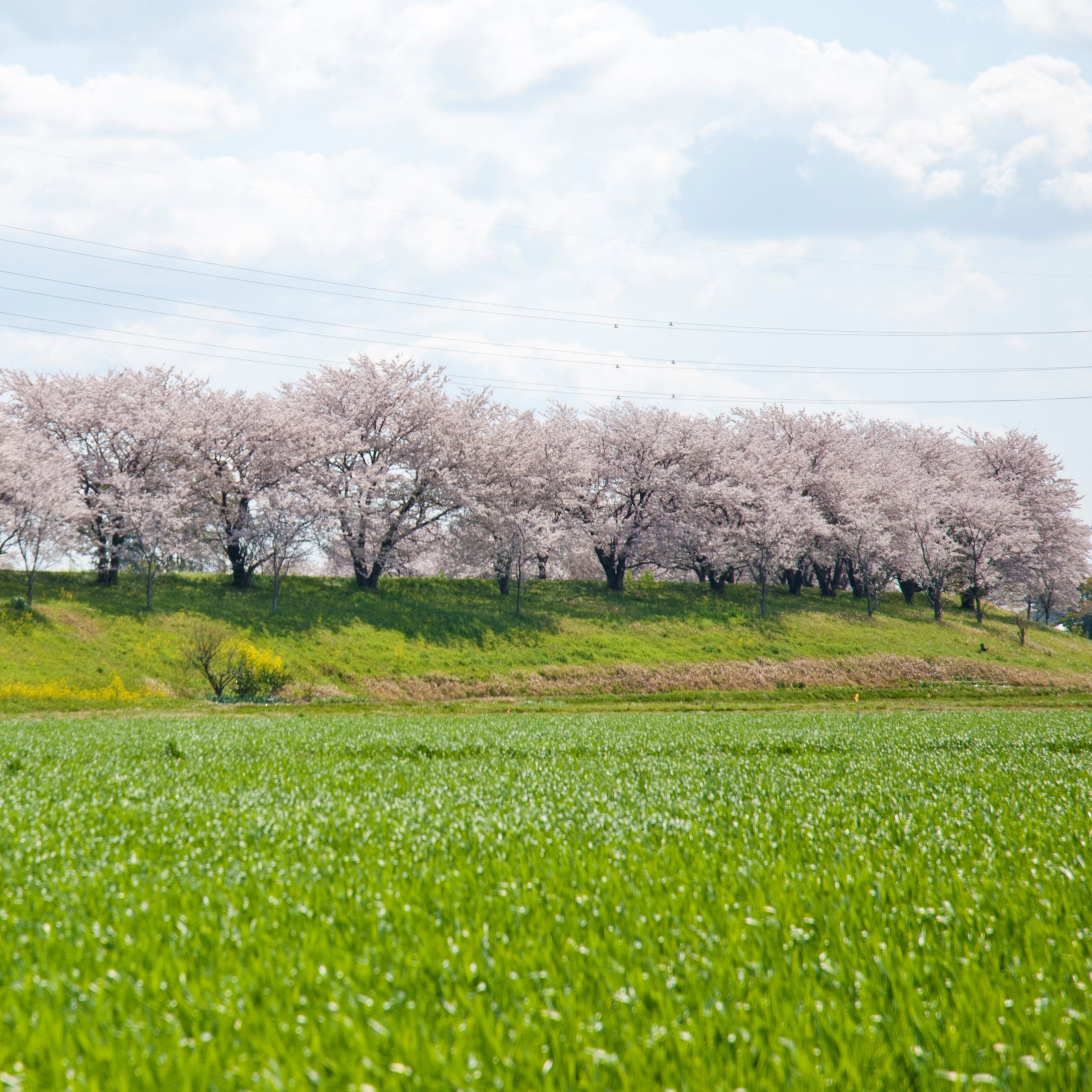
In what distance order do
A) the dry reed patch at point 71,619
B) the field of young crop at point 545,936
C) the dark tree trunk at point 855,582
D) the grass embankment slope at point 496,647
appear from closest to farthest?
the field of young crop at point 545,936 < the grass embankment slope at point 496,647 < the dry reed patch at point 71,619 < the dark tree trunk at point 855,582

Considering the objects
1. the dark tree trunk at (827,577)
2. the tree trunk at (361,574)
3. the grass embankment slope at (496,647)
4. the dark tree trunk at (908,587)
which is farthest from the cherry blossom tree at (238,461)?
the dark tree trunk at (908,587)

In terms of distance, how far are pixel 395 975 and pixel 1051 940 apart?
3443 millimetres

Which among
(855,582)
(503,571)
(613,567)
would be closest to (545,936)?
(503,571)

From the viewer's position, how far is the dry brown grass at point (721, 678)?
43875 mm

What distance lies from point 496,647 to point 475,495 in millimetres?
13750

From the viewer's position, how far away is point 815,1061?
303cm

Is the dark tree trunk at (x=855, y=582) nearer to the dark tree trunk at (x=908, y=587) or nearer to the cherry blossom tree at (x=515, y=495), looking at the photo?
the dark tree trunk at (x=908, y=587)

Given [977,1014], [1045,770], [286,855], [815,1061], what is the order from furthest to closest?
[1045,770], [286,855], [977,1014], [815,1061]

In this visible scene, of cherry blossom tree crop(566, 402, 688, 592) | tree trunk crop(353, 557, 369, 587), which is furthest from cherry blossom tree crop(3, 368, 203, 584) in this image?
cherry blossom tree crop(566, 402, 688, 592)

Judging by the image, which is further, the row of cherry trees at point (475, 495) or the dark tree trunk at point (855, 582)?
the dark tree trunk at point (855, 582)

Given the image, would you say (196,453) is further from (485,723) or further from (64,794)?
(64,794)

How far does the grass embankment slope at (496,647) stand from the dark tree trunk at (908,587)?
40.7ft

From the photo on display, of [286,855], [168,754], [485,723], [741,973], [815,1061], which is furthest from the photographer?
[485,723]

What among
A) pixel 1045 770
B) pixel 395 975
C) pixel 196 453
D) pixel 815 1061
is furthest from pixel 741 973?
pixel 196 453
